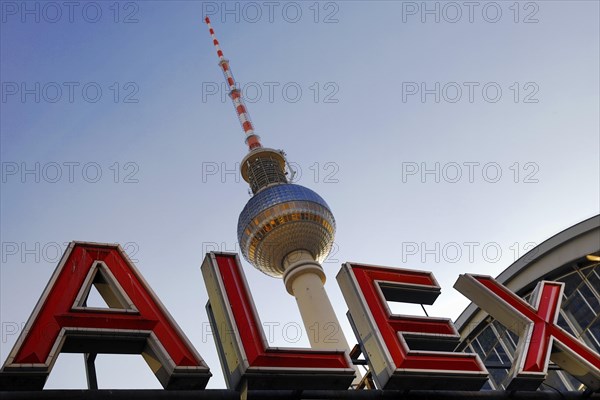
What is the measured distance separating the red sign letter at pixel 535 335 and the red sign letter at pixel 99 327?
645 cm

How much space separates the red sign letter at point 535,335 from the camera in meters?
12.9

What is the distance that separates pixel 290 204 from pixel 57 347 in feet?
163

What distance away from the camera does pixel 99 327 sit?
34.4 feet

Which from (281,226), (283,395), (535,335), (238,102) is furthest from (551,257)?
(238,102)

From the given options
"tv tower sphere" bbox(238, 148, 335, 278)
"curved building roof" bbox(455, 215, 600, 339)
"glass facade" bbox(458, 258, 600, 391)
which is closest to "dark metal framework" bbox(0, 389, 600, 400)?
"glass facade" bbox(458, 258, 600, 391)

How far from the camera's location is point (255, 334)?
11.5m

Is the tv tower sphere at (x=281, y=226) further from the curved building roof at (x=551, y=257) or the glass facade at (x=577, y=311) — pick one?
A: the glass facade at (x=577, y=311)

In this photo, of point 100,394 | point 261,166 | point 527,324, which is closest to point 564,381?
point 527,324

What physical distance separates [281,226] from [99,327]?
48689 millimetres

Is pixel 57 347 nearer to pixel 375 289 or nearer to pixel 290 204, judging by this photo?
pixel 375 289

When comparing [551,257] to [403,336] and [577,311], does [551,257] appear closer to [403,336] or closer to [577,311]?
[577,311]

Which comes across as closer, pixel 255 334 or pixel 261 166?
pixel 255 334

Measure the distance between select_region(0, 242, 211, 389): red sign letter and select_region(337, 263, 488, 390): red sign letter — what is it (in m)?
3.38

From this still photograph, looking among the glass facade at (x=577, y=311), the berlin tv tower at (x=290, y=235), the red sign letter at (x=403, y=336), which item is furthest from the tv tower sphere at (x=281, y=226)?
the red sign letter at (x=403, y=336)
